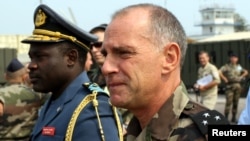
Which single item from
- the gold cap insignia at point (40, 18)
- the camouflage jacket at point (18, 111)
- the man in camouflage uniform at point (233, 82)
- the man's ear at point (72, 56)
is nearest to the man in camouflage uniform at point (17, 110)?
the camouflage jacket at point (18, 111)

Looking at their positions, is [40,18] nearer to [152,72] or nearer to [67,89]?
[67,89]

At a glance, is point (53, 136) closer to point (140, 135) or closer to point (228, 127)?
point (140, 135)

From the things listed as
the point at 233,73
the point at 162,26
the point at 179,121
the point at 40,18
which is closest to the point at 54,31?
the point at 40,18

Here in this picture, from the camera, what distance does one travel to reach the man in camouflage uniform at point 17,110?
12.6 ft

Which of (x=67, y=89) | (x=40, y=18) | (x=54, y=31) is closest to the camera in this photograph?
(x=67, y=89)

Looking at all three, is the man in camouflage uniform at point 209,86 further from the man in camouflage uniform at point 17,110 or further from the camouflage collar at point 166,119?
the camouflage collar at point 166,119

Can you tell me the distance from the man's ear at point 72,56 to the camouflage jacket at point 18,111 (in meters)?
1.11

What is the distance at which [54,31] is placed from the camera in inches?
118

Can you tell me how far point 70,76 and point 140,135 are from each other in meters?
1.08

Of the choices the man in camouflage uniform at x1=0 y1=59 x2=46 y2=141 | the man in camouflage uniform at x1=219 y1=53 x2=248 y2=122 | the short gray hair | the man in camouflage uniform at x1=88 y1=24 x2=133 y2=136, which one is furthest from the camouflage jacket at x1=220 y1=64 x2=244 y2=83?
the short gray hair

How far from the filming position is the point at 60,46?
2.89 m

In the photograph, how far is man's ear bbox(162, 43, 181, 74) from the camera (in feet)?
6.04

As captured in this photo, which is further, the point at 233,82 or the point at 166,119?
the point at 233,82

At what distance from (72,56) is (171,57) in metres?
1.13
